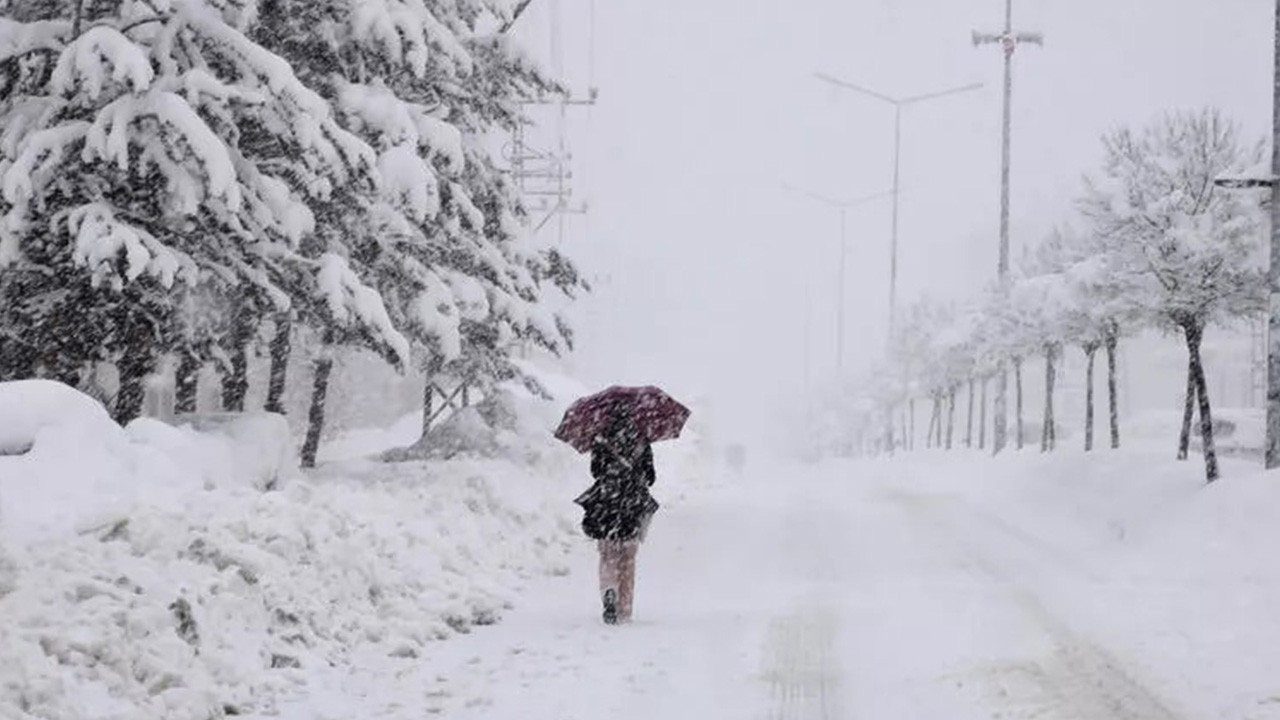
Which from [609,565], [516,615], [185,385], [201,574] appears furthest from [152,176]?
[609,565]

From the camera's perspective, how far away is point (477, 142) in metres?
16.4

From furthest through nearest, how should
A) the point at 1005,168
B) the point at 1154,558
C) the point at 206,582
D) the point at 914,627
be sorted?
the point at 1005,168 < the point at 1154,558 < the point at 914,627 < the point at 206,582

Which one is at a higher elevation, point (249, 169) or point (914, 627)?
point (249, 169)

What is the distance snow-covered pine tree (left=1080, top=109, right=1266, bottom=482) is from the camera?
1778 cm

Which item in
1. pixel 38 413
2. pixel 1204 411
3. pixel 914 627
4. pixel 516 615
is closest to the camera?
pixel 38 413

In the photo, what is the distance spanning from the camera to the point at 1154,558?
46.4 feet

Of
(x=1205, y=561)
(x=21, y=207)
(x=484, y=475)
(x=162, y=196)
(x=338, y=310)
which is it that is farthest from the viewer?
(x=484, y=475)

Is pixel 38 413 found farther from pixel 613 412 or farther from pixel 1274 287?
pixel 1274 287

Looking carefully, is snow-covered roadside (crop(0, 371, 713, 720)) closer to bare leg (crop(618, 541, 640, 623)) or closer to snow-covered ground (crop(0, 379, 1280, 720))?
snow-covered ground (crop(0, 379, 1280, 720))

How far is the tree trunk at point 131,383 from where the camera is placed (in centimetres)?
1151

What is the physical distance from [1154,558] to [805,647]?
290 inches

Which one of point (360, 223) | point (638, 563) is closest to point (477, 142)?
point (360, 223)

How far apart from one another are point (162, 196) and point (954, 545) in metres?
10.0

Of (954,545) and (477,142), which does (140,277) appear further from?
(954,545)
